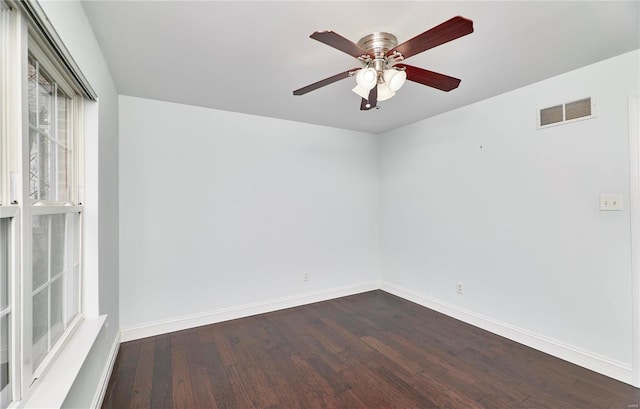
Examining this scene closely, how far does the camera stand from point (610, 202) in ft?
7.06

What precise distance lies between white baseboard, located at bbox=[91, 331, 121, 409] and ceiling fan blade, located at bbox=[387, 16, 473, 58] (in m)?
2.80

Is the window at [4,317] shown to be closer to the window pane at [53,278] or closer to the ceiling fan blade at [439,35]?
the window pane at [53,278]

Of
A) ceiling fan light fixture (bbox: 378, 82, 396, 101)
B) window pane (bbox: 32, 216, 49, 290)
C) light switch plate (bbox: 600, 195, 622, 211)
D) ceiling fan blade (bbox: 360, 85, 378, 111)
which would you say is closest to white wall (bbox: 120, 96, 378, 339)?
window pane (bbox: 32, 216, 49, 290)

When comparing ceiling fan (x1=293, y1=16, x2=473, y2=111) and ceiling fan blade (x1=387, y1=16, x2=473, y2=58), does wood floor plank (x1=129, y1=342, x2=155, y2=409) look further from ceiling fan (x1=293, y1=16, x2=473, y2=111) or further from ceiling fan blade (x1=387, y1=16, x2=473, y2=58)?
ceiling fan blade (x1=387, y1=16, x2=473, y2=58)

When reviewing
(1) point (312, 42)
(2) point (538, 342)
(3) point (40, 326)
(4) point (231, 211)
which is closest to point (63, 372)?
(3) point (40, 326)

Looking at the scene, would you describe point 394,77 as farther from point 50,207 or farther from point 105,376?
point 105,376

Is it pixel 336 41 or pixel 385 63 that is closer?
pixel 336 41

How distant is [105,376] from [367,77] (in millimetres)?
2734

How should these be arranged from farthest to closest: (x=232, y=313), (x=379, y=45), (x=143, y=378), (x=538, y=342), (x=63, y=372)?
(x=232, y=313) → (x=538, y=342) → (x=143, y=378) → (x=379, y=45) → (x=63, y=372)

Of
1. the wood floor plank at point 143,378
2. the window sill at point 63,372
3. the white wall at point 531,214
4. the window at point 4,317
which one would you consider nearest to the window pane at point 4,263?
the window at point 4,317

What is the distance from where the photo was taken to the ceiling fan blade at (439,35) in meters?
1.20

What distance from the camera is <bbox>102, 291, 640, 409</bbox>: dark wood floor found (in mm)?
1904

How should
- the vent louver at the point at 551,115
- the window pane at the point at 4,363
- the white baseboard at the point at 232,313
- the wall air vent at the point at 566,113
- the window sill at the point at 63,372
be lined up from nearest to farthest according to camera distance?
1. the window pane at the point at 4,363
2. the window sill at the point at 63,372
3. the wall air vent at the point at 566,113
4. the vent louver at the point at 551,115
5. the white baseboard at the point at 232,313

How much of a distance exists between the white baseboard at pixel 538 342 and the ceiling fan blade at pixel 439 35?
269 cm
